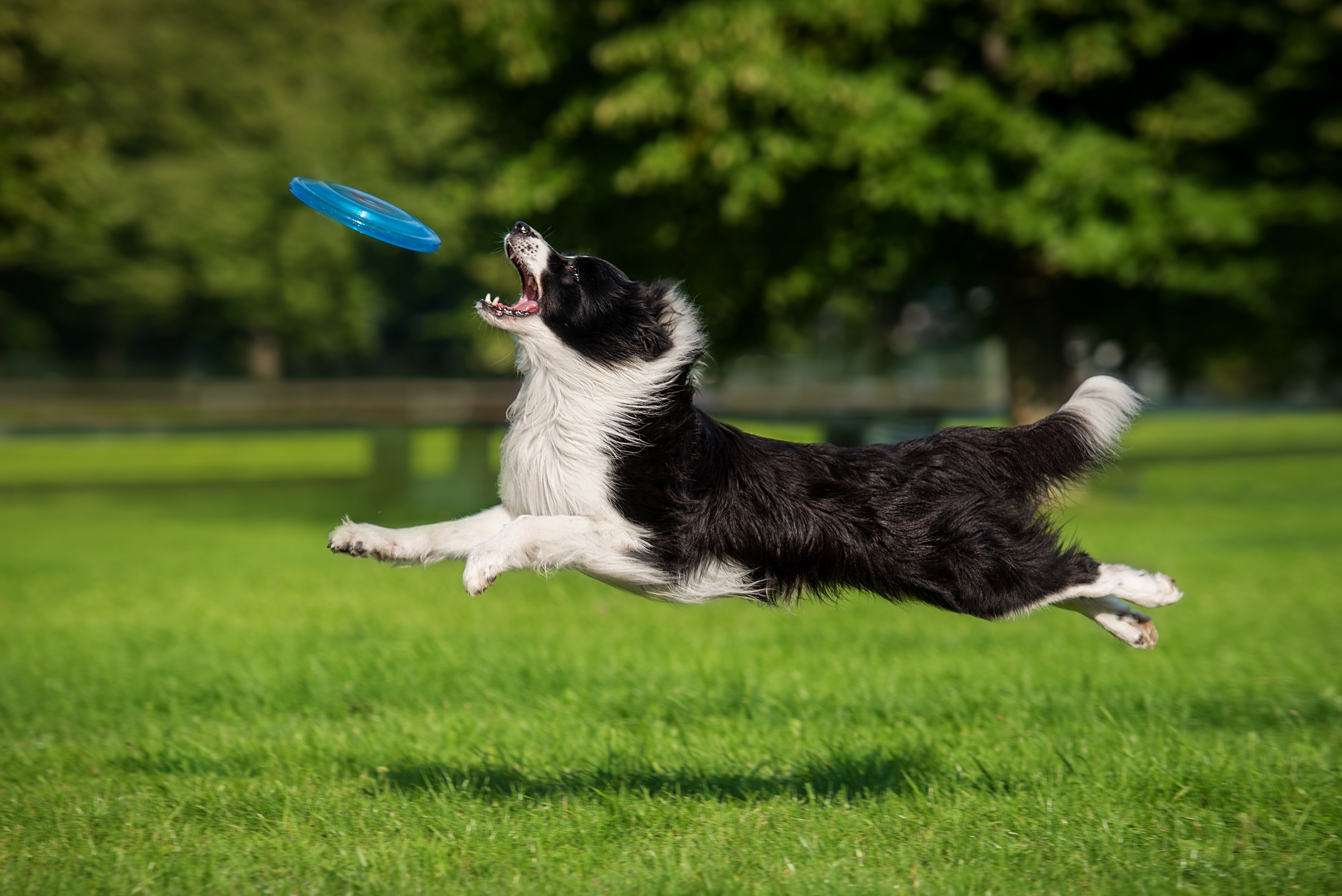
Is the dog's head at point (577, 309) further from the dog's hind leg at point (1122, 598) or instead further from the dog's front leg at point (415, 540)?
the dog's hind leg at point (1122, 598)

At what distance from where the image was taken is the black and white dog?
391cm

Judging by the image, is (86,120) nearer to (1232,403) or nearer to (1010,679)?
(1232,403)

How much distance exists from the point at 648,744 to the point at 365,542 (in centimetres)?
192

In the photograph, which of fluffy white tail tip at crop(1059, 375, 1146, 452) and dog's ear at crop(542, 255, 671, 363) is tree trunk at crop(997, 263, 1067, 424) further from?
dog's ear at crop(542, 255, 671, 363)

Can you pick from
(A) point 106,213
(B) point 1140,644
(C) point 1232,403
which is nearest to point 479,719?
(B) point 1140,644

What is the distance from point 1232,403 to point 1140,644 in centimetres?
3334

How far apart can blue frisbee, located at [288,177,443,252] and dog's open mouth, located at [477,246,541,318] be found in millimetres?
268

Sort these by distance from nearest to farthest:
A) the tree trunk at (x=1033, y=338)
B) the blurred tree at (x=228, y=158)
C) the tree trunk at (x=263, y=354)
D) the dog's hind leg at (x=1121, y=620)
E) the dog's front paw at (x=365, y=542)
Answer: the dog's front paw at (x=365, y=542) → the dog's hind leg at (x=1121, y=620) → the tree trunk at (x=1033, y=338) → the blurred tree at (x=228, y=158) → the tree trunk at (x=263, y=354)

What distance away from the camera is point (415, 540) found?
403 cm

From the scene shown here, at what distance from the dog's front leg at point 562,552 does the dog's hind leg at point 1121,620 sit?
1.55 m

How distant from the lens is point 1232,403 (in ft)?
113

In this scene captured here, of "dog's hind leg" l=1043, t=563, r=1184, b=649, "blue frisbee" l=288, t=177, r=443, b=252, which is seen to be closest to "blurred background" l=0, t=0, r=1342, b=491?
"blue frisbee" l=288, t=177, r=443, b=252

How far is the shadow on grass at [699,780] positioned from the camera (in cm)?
477

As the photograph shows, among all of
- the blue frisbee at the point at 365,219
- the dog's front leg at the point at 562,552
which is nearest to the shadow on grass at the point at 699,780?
the dog's front leg at the point at 562,552
